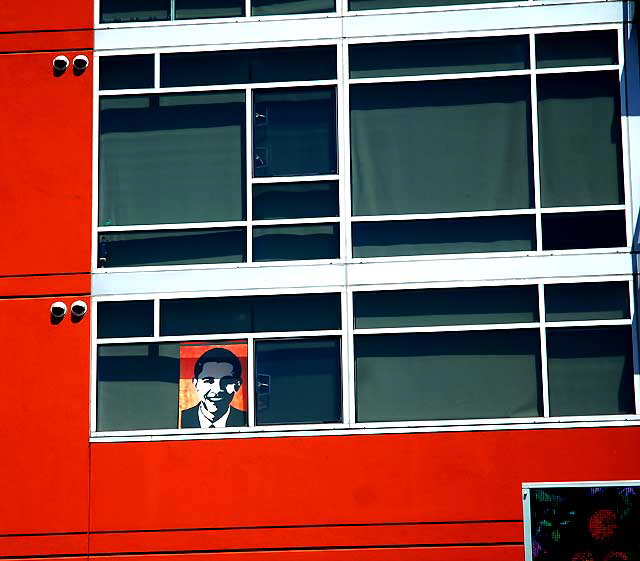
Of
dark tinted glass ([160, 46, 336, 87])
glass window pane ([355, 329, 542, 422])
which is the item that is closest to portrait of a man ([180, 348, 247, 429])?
glass window pane ([355, 329, 542, 422])

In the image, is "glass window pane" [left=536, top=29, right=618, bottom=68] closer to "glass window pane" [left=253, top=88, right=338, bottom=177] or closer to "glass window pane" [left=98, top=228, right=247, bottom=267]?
"glass window pane" [left=253, top=88, right=338, bottom=177]

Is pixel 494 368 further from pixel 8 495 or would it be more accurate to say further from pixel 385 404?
pixel 8 495

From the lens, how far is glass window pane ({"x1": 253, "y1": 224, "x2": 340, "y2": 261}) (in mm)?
14188

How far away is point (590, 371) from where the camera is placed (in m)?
13.8

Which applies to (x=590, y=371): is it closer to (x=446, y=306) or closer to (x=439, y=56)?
(x=446, y=306)

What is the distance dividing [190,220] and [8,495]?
3.90 metres

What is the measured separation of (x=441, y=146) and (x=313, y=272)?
7.25 ft

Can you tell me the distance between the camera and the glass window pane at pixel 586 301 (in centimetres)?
1388

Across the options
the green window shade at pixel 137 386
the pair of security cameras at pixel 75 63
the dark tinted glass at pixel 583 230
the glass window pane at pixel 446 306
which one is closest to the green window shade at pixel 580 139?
the dark tinted glass at pixel 583 230

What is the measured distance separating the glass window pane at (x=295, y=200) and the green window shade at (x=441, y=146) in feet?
1.01

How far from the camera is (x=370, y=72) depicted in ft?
47.6

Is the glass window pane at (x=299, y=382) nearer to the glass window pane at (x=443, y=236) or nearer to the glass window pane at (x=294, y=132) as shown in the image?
the glass window pane at (x=443, y=236)

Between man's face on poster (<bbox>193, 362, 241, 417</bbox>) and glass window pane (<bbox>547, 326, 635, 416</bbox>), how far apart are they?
378 centimetres

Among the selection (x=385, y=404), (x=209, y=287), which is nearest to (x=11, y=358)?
(x=209, y=287)
